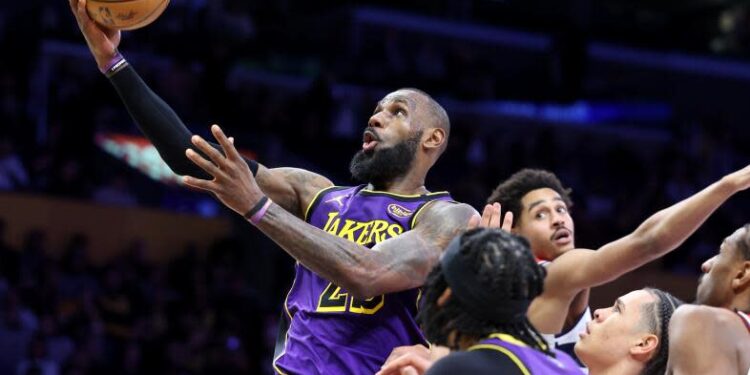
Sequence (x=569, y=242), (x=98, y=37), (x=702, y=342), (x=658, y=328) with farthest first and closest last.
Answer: (x=569, y=242), (x=98, y=37), (x=658, y=328), (x=702, y=342)

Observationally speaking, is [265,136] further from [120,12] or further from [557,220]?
[120,12]

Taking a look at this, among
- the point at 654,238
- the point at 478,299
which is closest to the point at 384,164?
the point at 654,238

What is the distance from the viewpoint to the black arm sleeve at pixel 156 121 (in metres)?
5.59

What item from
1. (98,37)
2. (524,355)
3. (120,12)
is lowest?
(524,355)

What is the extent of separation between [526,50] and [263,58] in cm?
607

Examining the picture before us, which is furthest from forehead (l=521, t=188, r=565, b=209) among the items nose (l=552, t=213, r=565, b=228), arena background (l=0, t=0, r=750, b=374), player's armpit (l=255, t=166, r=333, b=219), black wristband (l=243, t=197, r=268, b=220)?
arena background (l=0, t=0, r=750, b=374)

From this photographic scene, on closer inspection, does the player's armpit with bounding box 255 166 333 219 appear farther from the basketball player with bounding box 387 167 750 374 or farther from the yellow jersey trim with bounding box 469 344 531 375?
the yellow jersey trim with bounding box 469 344 531 375

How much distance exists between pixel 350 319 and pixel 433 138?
1.17m

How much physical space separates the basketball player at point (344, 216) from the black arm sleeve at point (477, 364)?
1.47 metres

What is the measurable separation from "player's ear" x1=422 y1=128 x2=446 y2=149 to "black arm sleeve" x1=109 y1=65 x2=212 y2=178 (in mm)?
1231

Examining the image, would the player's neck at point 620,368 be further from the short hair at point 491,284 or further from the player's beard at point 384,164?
the player's beard at point 384,164

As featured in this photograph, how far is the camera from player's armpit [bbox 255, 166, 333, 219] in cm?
600

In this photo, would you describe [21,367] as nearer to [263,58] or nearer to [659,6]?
[263,58]

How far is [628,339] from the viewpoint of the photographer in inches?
202
